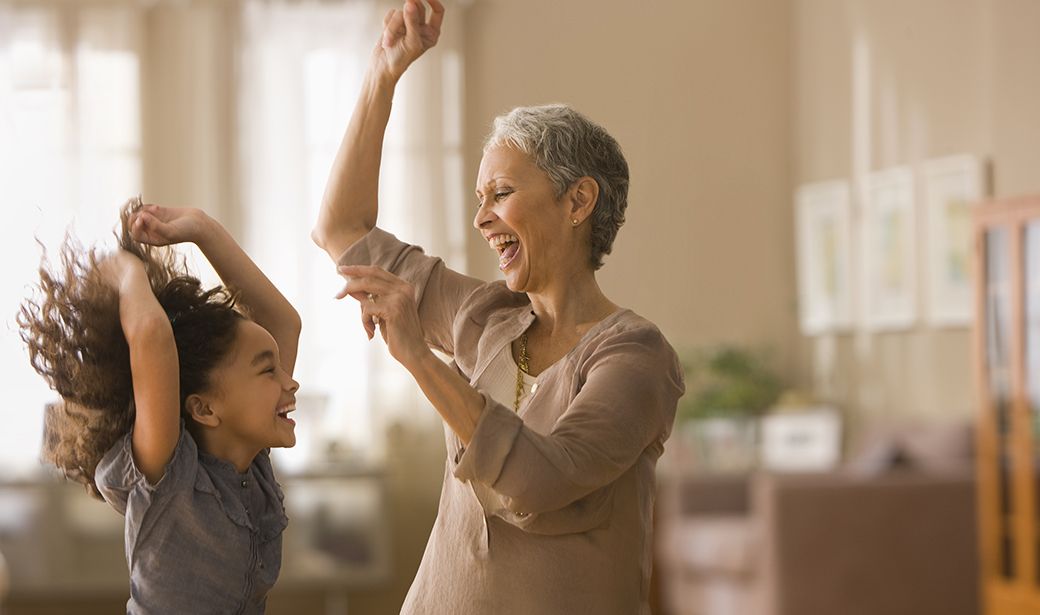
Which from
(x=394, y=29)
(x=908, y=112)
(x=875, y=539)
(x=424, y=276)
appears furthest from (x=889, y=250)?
(x=394, y=29)

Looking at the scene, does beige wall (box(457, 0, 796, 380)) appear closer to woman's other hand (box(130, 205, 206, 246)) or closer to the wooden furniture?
the wooden furniture

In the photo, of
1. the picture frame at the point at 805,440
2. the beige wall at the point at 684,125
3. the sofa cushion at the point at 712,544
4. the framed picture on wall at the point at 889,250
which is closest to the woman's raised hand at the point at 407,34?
the sofa cushion at the point at 712,544

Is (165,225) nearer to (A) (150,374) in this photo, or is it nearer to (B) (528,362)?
(A) (150,374)

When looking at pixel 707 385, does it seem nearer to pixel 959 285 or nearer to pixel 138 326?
pixel 959 285

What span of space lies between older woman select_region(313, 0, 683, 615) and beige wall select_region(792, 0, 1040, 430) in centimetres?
493

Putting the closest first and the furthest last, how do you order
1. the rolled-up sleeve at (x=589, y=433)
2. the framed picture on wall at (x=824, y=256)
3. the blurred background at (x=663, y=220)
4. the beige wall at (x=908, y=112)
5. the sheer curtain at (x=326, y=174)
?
the rolled-up sleeve at (x=589, y=433) < the blurred background at (x=663, y=220) < the beige wall at (x=908, y=112) < the sheer curtain at (x=326, y=174) < the framed picture on wall at (x=824, y=256)

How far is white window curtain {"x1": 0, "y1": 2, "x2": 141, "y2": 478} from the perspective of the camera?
6926mm

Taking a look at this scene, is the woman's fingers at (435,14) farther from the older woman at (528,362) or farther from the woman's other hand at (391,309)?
the woman's other hand at (391,309)

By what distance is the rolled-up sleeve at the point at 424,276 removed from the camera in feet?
6.30

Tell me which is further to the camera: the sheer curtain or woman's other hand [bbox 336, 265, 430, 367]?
the sheer curtain

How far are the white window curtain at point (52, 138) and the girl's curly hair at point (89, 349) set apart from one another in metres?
5.51

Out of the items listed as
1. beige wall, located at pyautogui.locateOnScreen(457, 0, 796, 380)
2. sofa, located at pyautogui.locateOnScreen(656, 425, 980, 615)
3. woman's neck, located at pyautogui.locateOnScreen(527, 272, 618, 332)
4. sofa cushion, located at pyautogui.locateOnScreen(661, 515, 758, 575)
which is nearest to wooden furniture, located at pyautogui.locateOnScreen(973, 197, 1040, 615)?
sofa, located at pyautogui.locateOnScreen(656, 425, 980, 615)

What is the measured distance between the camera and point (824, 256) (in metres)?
8.08

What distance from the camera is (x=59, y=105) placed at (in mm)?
7113
